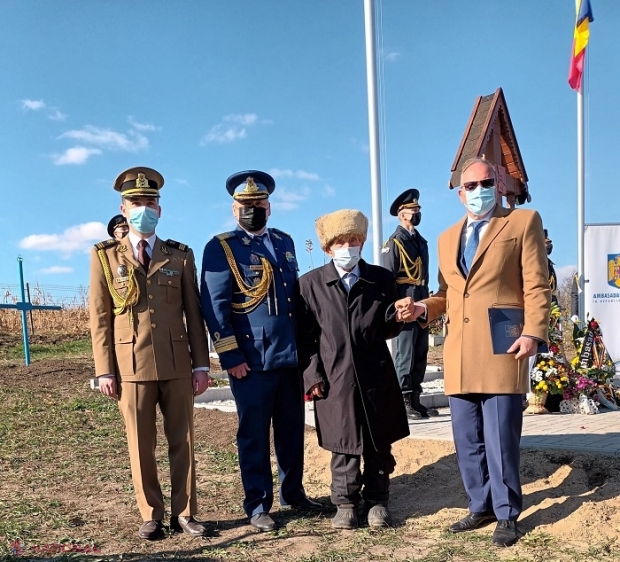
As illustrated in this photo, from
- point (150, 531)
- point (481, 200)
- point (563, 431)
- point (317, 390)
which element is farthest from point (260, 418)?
point (563, 431)

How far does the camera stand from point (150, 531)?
388cm

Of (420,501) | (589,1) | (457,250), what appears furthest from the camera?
(589,1)

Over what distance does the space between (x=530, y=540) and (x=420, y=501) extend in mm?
1016

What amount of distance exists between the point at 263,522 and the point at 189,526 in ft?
1.46

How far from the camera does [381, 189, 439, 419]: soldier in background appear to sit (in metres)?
6.64

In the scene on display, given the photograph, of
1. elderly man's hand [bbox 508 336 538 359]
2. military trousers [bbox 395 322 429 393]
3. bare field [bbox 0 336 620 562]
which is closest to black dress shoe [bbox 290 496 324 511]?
bare field [bbox 0 336 620 562]

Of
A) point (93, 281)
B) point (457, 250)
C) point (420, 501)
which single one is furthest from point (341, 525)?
point (93, 281)

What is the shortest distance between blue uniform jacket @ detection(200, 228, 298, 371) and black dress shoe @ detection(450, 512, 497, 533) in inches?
53.7

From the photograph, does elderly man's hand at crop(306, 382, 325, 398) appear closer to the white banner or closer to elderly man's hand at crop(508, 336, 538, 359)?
elderly man's hand at crop(508, 336, 538, 359)

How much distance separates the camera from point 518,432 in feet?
12.2

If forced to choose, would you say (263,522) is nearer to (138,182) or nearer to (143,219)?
(143,219)

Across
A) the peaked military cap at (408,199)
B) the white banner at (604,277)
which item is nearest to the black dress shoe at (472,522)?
the peaked military cap at (408,199)

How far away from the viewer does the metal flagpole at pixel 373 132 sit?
677cm

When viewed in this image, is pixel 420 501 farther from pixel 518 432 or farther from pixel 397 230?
pixel 397 230
